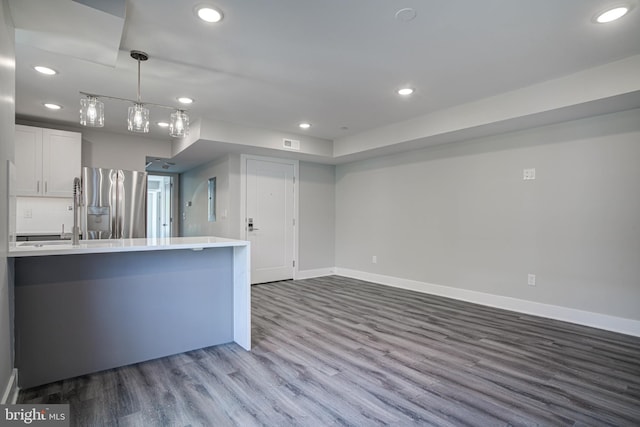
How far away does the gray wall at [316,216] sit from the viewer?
6.30m

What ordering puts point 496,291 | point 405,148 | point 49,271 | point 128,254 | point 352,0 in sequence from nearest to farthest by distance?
point 352,0 → point 49,271 → point 128,254 → point 496,291 → point 405,148

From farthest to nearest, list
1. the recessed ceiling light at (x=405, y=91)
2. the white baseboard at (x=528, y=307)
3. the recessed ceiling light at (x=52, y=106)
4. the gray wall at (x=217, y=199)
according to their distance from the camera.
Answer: the gray wall at (x=217, y=199)
the recessed ceiling light at (x=52, y=106)
the recessed ceiling light at (x=405, y=91)
the white baseboard at (x=528, y=307)

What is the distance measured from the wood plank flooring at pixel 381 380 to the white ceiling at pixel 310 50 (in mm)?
2429

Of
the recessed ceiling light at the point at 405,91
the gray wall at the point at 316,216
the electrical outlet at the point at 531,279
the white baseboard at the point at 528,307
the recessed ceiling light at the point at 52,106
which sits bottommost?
the white baseboard at the point at 528,307

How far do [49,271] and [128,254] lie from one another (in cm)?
49

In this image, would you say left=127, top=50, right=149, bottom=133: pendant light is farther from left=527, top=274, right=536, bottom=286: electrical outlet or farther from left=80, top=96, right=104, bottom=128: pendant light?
left=527, top=274, right=536, bottom=286: electrical outlet

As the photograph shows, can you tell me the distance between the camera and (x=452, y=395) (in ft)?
7.14

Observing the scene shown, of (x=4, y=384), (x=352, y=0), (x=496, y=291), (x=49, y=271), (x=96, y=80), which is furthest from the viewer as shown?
(x=496, y=291)

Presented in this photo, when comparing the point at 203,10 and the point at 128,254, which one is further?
the point at 128,254

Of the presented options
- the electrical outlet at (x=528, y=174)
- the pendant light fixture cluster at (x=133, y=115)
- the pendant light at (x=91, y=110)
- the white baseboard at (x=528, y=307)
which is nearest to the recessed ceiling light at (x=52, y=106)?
the pendant light fixture cluster at (x=133, y=115)

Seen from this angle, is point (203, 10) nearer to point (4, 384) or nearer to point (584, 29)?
point (4, 384)

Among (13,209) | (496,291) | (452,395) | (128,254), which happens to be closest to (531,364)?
(452,395)

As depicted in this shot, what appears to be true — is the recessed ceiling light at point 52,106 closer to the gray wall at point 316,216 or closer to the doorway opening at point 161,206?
the gray wall at point 316,216

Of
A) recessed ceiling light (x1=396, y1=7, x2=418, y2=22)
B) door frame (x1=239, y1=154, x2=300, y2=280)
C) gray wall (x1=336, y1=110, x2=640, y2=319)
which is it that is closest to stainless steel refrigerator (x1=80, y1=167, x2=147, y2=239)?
door frame (x1=239, y1=154, x2=300, y2=280)
